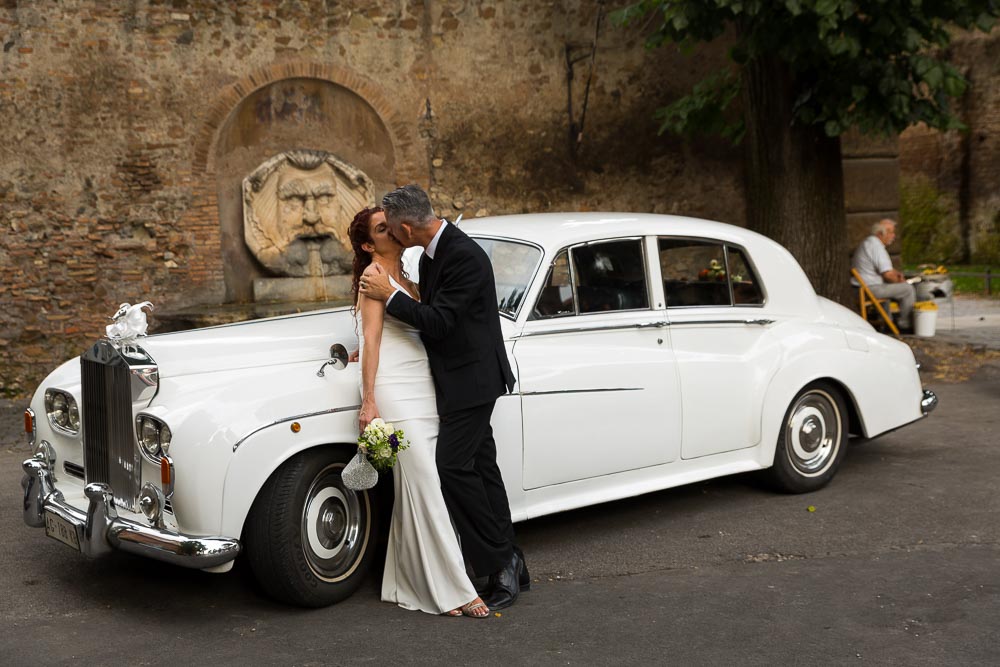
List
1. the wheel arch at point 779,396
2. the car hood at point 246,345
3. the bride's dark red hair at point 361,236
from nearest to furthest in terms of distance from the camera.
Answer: the car hood at point 246,345 → the bride's dark red hair at point 361,236 → the wheel arch at point 779,396

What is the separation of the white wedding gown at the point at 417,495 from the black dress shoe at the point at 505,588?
0.13 m

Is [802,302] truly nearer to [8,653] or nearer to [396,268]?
[396,268]

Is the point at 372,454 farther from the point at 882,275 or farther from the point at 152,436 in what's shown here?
the point at 882,275

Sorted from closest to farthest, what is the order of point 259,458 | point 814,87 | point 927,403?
point 259,458 → point 927,403 → point 814,87

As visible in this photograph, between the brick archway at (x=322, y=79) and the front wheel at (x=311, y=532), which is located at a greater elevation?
the brick archway at (x=322, y=79)

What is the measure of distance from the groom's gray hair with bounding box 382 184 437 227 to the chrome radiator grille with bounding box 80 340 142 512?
130 centimetres

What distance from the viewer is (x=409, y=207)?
453 centimetres

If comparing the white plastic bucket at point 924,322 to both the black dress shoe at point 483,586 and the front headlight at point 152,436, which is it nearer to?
the black dress shoe at point 483,586

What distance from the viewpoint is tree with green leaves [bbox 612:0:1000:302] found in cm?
919

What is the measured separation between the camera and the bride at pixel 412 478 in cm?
450

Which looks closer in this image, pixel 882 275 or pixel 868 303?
pixel 868 303

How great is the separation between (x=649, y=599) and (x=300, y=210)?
8.61 meters

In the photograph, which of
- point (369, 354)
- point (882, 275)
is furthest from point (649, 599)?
point (882, 275)

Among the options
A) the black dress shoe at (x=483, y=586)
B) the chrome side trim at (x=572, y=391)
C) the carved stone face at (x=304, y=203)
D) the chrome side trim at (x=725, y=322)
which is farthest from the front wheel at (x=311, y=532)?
the carved stone face at (x=304, y=203)
